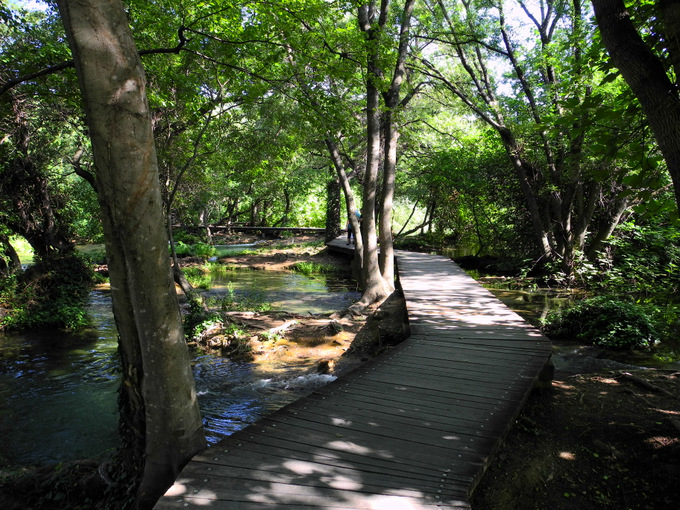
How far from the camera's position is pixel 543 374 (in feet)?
16.8

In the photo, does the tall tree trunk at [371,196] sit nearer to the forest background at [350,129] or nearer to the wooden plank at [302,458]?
the forest background at [350,129]

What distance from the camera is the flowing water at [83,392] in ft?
16.8

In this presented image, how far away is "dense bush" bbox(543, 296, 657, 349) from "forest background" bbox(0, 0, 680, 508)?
0.20 metres

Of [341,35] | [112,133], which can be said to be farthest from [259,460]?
[341,35]

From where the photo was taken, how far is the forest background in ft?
10.1

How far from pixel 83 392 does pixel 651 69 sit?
780cm

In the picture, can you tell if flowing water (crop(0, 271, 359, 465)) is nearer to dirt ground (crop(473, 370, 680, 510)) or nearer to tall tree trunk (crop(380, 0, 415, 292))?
dirt ground (crop(473, 370, 680, 510))

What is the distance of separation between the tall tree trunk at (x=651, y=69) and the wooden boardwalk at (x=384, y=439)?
231 cm

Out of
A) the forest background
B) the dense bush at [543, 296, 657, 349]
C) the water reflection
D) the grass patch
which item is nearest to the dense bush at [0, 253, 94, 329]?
the forest background

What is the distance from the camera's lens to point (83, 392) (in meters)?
6.50

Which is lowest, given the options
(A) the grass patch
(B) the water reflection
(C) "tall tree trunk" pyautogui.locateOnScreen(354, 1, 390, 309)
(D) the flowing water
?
(D) the flowing water

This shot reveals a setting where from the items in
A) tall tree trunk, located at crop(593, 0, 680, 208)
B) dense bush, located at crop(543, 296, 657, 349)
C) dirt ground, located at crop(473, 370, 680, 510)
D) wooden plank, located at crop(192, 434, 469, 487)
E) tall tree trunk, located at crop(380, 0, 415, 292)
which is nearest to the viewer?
tall tree trunk, located at crop(593, 0, 680, 208)

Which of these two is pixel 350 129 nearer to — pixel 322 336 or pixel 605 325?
pixel 322 336

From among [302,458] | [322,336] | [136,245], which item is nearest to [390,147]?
[322,336]
